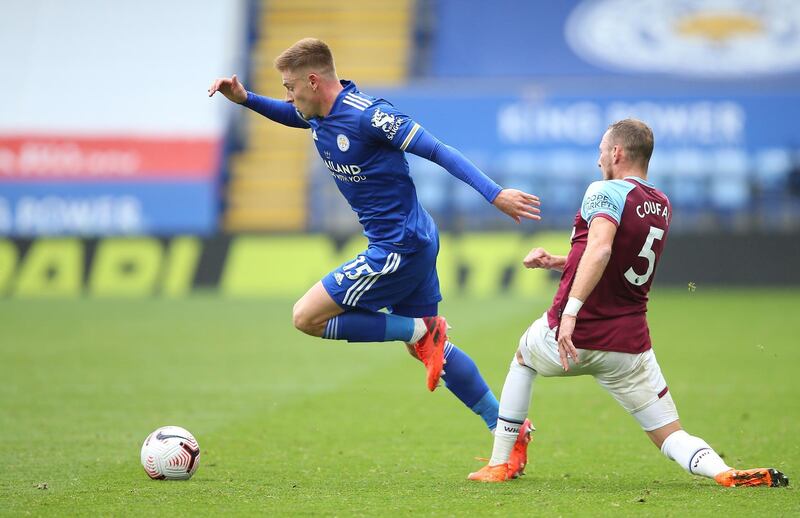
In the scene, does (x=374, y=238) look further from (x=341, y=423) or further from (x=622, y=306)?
(x=341, y=423)

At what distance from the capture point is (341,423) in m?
7.68

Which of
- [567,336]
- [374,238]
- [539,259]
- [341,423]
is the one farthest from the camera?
[341,423]

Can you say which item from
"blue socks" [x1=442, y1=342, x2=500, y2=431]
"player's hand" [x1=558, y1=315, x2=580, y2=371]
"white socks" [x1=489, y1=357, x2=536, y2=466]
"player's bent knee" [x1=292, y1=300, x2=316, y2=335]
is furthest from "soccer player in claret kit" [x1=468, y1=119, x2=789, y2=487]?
"player's bent knee" [x1=292, y1=300, x2=316, y2=335]

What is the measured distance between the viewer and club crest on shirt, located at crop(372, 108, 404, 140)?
5684 millimetres

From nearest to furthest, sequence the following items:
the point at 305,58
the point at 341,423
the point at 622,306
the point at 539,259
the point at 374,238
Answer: the point at 622,306 → the point at 539,259 → the point at 305,58 → the point at 374,238 → the point at 341,423

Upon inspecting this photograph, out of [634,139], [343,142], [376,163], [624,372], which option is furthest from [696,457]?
[343,142]

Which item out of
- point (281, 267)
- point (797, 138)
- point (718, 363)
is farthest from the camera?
point (797, 138)

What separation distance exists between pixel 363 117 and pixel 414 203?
1.99 ft

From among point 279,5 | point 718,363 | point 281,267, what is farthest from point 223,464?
point 279,5

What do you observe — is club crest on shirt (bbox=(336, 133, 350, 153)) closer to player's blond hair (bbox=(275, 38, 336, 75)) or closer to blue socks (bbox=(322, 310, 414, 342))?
player's blond hair (bbox=(275, 38, 336, 75))

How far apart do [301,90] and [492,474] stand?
2173 millimetres

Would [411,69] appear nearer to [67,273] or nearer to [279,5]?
[279,5]

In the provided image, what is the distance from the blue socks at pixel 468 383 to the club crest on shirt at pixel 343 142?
120 centimetres

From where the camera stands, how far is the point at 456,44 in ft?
82.8
